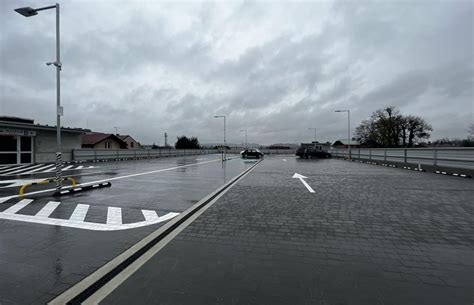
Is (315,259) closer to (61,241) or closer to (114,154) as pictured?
(61,241)

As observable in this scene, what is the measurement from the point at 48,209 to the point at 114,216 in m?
2.08

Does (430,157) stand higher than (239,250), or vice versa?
(430,157)

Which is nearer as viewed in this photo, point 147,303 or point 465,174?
point 147,303

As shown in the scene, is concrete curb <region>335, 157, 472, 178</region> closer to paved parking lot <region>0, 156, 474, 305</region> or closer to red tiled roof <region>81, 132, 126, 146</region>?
paved parking lot <region>0, 156, 474, 305</region>

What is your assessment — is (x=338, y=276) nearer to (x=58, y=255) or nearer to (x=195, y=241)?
(x=195, y=241)

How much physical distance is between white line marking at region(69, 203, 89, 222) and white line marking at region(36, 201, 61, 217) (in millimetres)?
551

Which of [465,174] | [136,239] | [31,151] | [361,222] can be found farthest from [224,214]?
[31,151]

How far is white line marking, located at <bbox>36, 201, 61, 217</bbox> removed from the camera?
5.97m

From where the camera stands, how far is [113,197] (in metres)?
8.02

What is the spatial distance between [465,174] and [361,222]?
42.0 ft

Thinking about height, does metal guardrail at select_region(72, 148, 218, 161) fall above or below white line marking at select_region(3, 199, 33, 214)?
above

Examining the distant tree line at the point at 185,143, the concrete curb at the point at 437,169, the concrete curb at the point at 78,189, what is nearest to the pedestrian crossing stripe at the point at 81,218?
the concrete curb at the point at 78,189

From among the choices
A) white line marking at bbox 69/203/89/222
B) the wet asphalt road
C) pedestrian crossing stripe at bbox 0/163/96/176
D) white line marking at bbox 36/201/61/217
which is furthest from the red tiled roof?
white line marking at bbox 69/203/89/222

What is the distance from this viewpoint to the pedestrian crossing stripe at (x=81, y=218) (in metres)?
5.15
